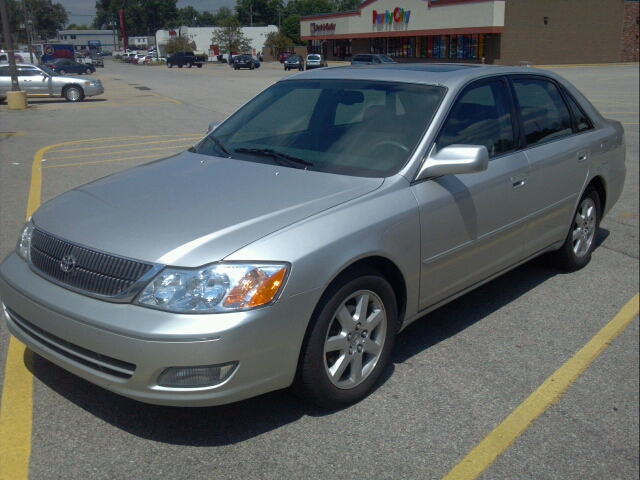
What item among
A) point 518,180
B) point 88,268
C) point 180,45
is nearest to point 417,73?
point 518,180

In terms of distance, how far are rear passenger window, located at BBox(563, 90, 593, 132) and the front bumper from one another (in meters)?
3.35

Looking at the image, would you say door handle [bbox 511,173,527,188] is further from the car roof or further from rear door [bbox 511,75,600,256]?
the car roof

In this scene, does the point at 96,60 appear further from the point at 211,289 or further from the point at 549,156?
the point at 211,289

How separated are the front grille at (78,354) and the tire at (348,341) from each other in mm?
814

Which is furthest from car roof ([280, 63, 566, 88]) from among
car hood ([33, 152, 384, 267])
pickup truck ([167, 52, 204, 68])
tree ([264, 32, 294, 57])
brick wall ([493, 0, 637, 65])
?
pickup truck ([167, 52, 204, 68])

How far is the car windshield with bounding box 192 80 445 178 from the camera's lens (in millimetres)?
4055

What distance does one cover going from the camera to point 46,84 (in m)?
24.3

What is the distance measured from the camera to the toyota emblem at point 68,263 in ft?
10.6

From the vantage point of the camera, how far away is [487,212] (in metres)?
4.32

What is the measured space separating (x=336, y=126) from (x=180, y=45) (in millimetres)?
87708

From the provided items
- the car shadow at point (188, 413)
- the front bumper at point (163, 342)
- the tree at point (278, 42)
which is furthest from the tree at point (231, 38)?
the front bumper at point (163, 342)

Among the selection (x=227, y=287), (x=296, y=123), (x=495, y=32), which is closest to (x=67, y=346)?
(x=227, y=287)

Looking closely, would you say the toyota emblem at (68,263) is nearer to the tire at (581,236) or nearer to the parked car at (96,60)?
the tire at (581,236)

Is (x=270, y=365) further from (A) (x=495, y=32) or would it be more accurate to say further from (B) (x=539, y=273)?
(A) (x=495, y=32)
